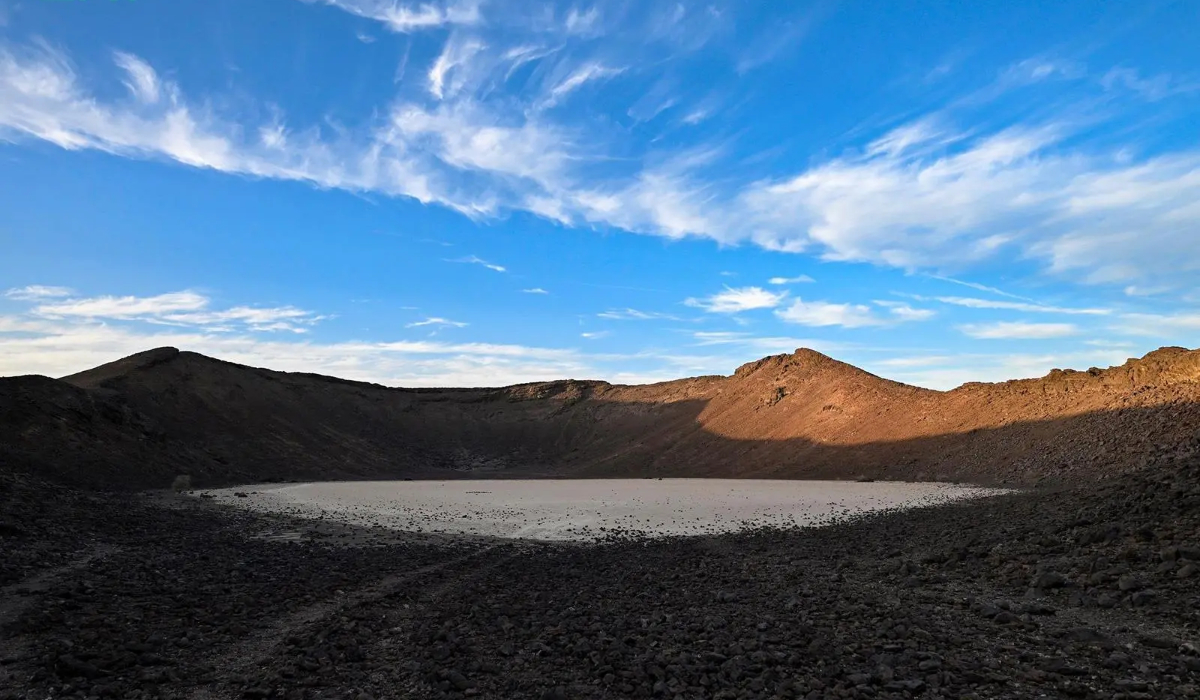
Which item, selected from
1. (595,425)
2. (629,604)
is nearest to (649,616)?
(629,604)

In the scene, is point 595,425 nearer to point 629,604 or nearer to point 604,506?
point 604,506

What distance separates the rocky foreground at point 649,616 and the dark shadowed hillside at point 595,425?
66.2 ft

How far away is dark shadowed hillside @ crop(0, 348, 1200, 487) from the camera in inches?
1542

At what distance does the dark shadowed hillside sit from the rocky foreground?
2017 cm

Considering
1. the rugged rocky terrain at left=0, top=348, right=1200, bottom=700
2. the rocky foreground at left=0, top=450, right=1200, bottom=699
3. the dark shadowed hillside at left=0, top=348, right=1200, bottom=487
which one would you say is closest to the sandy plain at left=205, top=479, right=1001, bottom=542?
the rugged rocky terrain at left=0, top=348, right=1200, bottom=700

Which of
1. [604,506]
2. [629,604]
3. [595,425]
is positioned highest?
[595,425]

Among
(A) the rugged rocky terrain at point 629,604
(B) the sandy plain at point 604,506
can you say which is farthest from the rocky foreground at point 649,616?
(B) the sandy plain at point 604,506

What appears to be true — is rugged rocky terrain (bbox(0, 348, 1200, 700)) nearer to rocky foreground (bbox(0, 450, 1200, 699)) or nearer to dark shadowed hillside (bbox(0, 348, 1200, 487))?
rocky foreground (bbox(0, 450, 1200, 699))

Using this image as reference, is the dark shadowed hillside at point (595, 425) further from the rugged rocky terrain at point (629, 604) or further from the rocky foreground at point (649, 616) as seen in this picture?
the rocky foreground at point (649, 616)

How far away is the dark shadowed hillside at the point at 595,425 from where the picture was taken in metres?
39.2

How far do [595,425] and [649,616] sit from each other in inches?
3316

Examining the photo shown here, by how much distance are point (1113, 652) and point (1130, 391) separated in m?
42.5

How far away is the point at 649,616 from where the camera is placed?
10.4 metres

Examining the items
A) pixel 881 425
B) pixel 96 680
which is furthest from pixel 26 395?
pixel 881 425
